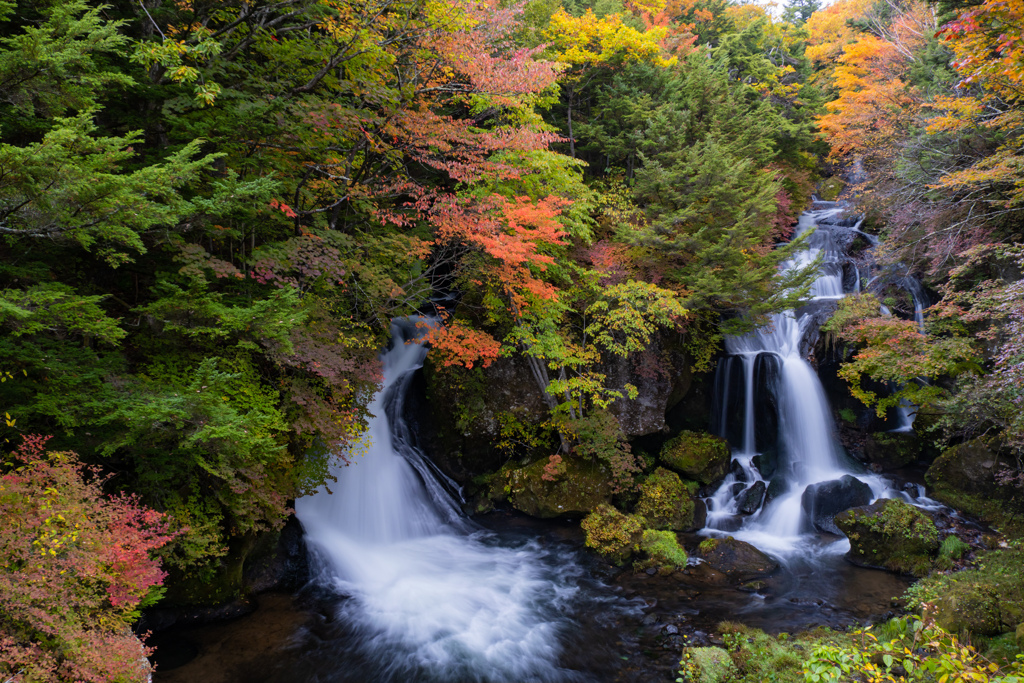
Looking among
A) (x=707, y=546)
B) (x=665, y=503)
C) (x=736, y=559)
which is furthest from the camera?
(x=665, y=503)

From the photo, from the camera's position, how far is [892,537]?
8.89 meters

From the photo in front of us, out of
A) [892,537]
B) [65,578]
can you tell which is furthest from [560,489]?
[65,578]

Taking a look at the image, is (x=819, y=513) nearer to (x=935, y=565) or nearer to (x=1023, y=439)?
(x=935, y=565)

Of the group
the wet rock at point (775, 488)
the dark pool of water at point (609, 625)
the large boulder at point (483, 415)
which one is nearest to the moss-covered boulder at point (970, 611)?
the dark pool of water at point (609, 625)

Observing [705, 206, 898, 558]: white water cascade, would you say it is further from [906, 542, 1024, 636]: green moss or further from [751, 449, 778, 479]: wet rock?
[906, 542, 1024, 636]: green moss

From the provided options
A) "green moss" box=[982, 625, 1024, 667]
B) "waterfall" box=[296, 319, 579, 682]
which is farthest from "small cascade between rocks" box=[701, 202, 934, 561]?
"waterfall" box=[296, 319, 579, 682]

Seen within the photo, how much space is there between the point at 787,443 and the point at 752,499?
2.46 meters

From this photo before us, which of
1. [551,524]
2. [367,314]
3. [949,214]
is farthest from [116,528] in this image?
[949,214]

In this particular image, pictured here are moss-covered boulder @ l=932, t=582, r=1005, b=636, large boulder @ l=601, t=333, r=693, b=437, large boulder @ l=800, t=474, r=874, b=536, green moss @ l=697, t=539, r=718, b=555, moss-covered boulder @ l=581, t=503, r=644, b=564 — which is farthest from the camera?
large boulder @ l=601, t=333, r=693, b=437

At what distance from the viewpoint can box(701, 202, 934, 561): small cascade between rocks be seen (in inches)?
415

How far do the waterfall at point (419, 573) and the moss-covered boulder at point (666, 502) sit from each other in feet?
7.73

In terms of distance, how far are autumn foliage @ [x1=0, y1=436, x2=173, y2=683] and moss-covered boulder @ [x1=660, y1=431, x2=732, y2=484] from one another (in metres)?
10.7

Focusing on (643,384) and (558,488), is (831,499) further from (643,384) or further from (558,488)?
(558,488)

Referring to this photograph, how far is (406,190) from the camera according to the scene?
30.7 ft
